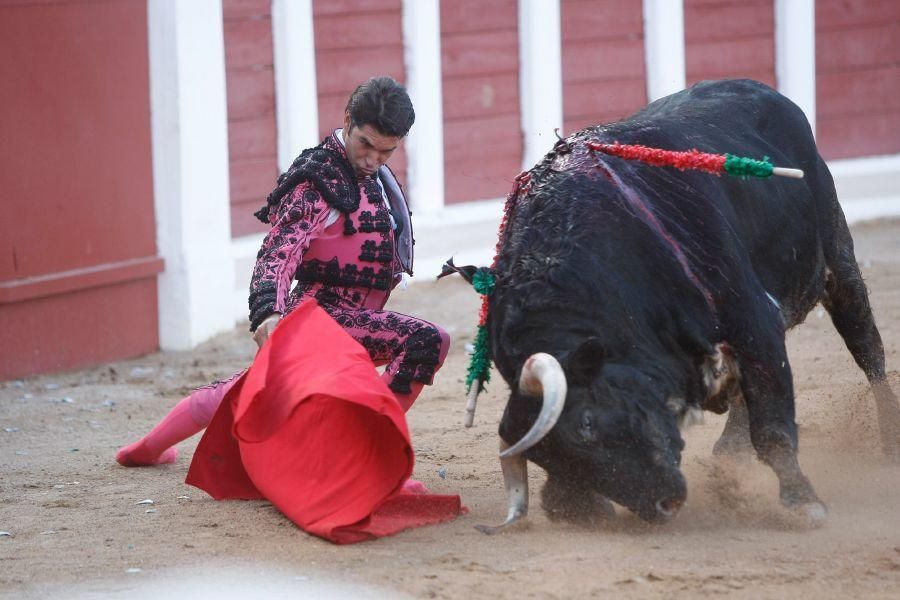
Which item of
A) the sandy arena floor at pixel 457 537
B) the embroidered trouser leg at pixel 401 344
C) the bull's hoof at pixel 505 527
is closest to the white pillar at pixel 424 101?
the sandy arena floor at pixel 457 537

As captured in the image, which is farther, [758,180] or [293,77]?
[293,77]

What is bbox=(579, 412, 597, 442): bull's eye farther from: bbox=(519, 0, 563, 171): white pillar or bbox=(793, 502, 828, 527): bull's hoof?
bbox=(519, 0, 563, 171): white pillar

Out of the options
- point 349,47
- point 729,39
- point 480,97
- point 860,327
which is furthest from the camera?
point 729,39

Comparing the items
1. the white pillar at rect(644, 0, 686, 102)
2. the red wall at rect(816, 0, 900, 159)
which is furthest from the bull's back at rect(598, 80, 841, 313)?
the red wall at rect(816, 0, 900, 159)

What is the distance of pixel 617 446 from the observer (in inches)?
146

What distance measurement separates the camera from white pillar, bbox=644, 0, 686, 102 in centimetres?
1011

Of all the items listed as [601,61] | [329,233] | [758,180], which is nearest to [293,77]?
[601,61]

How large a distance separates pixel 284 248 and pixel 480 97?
536cm

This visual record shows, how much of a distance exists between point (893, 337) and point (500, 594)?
13.5 feet

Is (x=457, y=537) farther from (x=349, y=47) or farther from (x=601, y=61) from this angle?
(x=601, y=61)

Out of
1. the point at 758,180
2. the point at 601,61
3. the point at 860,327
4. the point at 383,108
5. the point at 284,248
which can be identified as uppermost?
the point at 601,61

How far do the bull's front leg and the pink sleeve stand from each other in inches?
48.5

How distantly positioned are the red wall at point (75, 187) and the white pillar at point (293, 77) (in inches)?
44.9

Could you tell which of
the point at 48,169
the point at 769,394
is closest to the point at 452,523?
the point at 769,394
